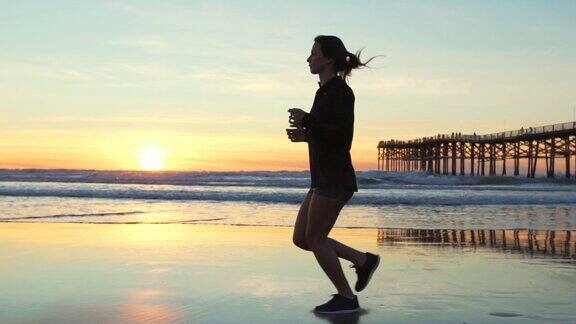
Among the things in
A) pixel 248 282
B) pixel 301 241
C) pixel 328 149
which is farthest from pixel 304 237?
pixel 248 282

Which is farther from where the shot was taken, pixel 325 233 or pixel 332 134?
pixel 325 233

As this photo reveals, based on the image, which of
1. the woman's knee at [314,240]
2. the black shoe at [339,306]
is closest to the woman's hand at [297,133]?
the woman's knee at [314,240]

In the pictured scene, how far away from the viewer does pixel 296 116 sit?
400cm

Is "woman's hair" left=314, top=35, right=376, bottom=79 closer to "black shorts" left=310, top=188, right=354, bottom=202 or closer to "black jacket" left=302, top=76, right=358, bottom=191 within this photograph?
"black jacket" left=302, top=76, right=358, bottom=191

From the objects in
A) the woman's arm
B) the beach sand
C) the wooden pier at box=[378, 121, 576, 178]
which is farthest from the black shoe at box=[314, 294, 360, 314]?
the wooden pier at box=[378, 121, 576, 178]

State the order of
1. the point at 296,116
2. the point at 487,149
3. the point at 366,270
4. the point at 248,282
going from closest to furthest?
the point at 296,116 < the point at 366,270 < the point at 248,282 < the point at 487,149

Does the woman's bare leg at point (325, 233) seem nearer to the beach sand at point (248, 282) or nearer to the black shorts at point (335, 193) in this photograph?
the black shorts at point (335, 193)

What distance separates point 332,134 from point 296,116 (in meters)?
0.26

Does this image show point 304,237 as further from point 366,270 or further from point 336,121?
point 336,121

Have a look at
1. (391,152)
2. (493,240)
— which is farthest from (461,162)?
(493,240)

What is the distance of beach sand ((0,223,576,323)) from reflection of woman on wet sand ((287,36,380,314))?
36 centimetres

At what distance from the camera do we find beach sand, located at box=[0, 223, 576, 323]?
4.04 m

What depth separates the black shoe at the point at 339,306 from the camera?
4168 mm

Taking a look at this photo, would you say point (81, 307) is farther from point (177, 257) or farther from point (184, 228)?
point (184, 228)
